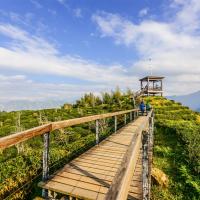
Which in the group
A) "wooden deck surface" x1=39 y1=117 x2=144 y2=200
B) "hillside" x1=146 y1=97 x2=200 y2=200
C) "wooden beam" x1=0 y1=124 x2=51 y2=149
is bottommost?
"hillside" x1=146 y1=97 x2=200 y2=200

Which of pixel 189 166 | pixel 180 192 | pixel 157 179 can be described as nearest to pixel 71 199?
pixel 157 179

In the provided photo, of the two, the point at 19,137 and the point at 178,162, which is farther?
the point at 178,162

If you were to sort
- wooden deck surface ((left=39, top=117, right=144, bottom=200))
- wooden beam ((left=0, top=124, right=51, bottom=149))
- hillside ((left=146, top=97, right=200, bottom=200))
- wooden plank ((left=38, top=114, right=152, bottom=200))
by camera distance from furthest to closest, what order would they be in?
hillside ((left=146, top=97, right=200, bottom=200)) → wooden deck surface ((left=39, top=117, right=144, bottom=200)) → wooden plank ((left=38, top=114, right=152, bottom=200)) → wooden beam ((left=0, top=124, right=51, bottom=149))

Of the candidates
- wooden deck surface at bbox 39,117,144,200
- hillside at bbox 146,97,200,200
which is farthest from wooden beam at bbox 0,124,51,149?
hillside at bbox 146,97,200,200

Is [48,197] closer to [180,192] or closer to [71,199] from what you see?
[71,199]

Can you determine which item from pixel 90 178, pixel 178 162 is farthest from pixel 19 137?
pixel 178 162

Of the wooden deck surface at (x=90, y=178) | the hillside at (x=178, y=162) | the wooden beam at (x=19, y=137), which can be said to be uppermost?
the wooden beam at (x=19, y=137)

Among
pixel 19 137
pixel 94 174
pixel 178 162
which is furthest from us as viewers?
pixel 178 162

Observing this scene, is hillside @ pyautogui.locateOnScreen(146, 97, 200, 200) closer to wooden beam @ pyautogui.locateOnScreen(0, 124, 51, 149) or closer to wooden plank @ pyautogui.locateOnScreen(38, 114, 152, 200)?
wooden plank @ pyautogui.locateOnScreen(38, 114, 152, 200)

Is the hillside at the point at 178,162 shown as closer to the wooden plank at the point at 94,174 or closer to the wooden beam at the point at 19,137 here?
the wooden plank at the point at 94,174

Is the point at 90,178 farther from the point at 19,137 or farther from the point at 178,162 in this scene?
the point at 178,162

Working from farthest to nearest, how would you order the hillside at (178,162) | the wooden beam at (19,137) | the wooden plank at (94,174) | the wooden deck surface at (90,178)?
the hillside at (178,162) < the wooden deck surface at (90,178) < the wooden plank at (94,174) < the wooden beam at (19,137)

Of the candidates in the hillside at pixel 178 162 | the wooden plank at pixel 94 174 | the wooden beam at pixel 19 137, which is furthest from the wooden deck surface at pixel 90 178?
the hillside at pixel 178 162

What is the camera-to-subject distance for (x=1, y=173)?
10.3m
